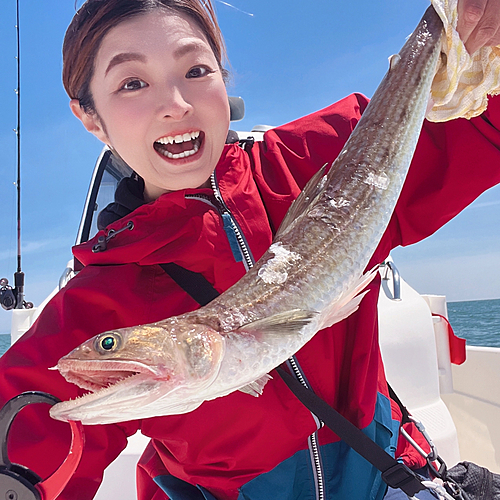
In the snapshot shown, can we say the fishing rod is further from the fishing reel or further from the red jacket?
the red jacket

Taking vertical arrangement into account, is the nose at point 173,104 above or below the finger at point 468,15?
below

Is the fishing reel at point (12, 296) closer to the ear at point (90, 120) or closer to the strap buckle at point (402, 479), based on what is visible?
the ear at point (90, 120)

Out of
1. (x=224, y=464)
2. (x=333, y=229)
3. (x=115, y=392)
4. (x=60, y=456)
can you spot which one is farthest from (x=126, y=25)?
(x=224, y=464)

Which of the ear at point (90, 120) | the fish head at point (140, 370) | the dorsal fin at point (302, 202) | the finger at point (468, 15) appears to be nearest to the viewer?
the fish head at point (140, 370)

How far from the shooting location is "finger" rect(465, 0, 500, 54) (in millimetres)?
1732

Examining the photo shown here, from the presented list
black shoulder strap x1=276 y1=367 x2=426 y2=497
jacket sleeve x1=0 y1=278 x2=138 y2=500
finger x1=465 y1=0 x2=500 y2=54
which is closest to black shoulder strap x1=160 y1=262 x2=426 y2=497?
black shoulder strap x1=276 y1=367 x2=426 y2=497

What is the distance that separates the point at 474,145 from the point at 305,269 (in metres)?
1.09

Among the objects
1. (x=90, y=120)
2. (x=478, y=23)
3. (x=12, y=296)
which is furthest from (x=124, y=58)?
(x=12, y=296)

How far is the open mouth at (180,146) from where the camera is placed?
1.86 meters

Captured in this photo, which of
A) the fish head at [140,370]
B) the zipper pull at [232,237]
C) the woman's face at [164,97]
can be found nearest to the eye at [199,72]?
the woman's face at [164,97]

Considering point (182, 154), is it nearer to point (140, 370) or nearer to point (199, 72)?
point (199, 72)

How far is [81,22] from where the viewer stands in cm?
205

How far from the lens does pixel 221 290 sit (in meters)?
1.94

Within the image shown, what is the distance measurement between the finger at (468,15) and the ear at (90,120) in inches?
65.2
